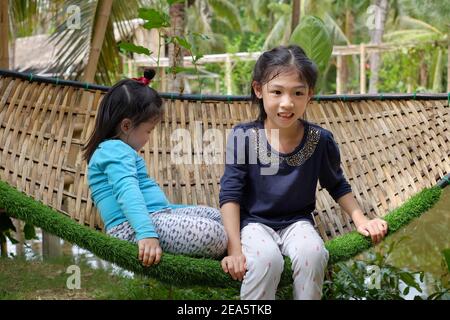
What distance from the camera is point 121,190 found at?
1.44m

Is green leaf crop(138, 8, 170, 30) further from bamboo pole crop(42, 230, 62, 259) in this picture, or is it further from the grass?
bamboo pole crop(42, 230, 62, 259)

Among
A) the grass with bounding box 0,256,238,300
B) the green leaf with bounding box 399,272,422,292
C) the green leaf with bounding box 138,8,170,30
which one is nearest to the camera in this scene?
the green leaf with bounding box 399,272,422,292

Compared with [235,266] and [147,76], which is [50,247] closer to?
[147,76]

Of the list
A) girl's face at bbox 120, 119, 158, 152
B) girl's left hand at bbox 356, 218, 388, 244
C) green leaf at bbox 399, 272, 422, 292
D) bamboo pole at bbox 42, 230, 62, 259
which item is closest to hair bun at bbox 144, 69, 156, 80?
girl's face at bbox 120, 119, 158, 152

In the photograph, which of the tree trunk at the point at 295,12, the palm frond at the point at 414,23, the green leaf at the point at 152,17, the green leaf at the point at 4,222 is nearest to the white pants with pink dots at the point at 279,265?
the green leaf at the point at 152,17

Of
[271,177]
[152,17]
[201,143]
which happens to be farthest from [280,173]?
[152,17]

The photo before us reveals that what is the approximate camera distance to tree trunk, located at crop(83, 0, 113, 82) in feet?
9.33

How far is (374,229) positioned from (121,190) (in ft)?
1.91

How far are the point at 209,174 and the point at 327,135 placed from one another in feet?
2.14

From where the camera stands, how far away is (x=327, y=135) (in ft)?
5.19

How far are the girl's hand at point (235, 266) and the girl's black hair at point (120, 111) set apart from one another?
16.4 inches

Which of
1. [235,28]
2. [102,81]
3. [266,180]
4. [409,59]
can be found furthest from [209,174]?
[235,28]

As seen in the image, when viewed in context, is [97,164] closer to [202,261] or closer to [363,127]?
[202,261]

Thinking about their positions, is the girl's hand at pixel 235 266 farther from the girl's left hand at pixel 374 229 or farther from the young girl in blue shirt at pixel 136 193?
the girl's left hand at pixel 374 229
